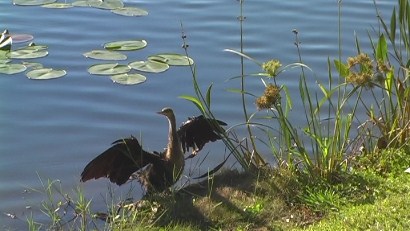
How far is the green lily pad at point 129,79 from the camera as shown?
27.2ft

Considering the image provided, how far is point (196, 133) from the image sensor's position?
6574 mm

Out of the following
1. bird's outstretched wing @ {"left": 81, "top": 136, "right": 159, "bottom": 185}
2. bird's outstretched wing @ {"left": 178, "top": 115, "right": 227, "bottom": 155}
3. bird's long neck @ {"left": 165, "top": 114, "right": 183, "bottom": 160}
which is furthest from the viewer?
bird's outstretched wing @ {"left": 178, "top": 115, "right": 227, "bottom": 155}

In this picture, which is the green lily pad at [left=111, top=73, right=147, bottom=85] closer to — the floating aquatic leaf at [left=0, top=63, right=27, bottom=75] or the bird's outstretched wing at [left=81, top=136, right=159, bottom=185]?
the floating aquatic leaf at [left=0, top=63, right=27, bottom=75]

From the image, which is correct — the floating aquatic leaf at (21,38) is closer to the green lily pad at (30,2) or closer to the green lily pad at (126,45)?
the green lily pad at (126,45)

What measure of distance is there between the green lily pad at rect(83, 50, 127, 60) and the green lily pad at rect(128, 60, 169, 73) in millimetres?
213

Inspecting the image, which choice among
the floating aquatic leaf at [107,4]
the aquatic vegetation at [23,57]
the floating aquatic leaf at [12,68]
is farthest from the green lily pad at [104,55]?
the floating aquatic leaf at [107,4]

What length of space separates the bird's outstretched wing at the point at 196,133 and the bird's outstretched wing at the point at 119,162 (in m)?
0.40

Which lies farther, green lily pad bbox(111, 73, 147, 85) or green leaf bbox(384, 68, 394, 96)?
green lily pad bbox(111, 73, 147, 85)

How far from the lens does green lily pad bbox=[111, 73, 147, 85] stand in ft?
27.2

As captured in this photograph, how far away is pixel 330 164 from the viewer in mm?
5969

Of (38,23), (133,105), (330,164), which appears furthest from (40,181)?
(38,23)

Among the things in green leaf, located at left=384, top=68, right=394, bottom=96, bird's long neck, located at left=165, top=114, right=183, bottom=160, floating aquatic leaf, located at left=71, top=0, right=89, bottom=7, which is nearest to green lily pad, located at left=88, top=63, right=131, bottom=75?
floating aquatic leaf, located at left=71, top=0, right=89, bottom=7

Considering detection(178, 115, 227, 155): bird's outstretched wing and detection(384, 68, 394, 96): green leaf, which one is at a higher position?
detection(384, 68, 394, 96): green leaf

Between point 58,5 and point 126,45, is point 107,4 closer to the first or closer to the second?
point 58,5
